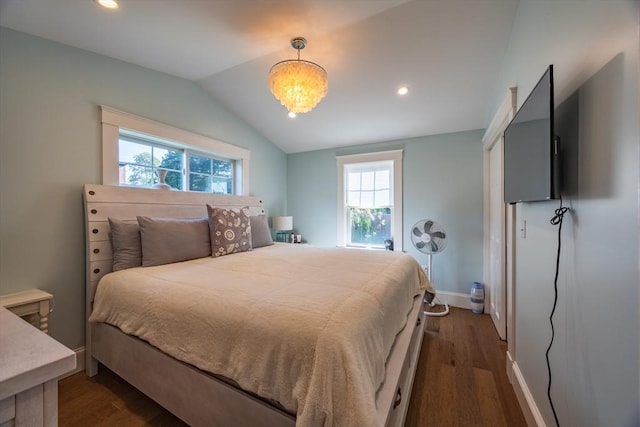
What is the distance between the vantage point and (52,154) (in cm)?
188

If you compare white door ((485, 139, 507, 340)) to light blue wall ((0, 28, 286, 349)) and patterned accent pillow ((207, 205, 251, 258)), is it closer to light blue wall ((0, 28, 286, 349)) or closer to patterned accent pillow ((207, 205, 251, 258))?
patterned accent pillow ((207, 205, 251, 258))

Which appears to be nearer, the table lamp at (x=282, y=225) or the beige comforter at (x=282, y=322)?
the beige comforter at (x=282, y=322)

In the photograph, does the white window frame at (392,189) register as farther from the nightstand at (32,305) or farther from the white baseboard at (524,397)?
the nightstand at (32,305)

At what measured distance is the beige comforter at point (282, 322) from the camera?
87 cm

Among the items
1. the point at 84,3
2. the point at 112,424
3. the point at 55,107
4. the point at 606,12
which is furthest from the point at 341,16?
the point at 112,424

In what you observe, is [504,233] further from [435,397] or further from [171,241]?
[171,241]

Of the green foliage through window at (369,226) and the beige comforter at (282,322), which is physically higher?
the green foliage through window at (369,226)

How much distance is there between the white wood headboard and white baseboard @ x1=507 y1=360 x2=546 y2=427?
2965 millimetres

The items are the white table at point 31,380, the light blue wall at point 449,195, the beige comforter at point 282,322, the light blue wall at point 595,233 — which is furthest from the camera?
the light blue wall at point 449,195

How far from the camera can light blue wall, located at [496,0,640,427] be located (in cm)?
71

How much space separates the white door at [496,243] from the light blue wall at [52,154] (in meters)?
3.57

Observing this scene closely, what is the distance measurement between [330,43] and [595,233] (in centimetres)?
216

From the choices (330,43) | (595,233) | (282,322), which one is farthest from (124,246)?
(595,233)

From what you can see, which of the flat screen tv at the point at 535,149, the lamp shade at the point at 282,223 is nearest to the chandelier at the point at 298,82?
the flat screen tv at the point at 535,149
